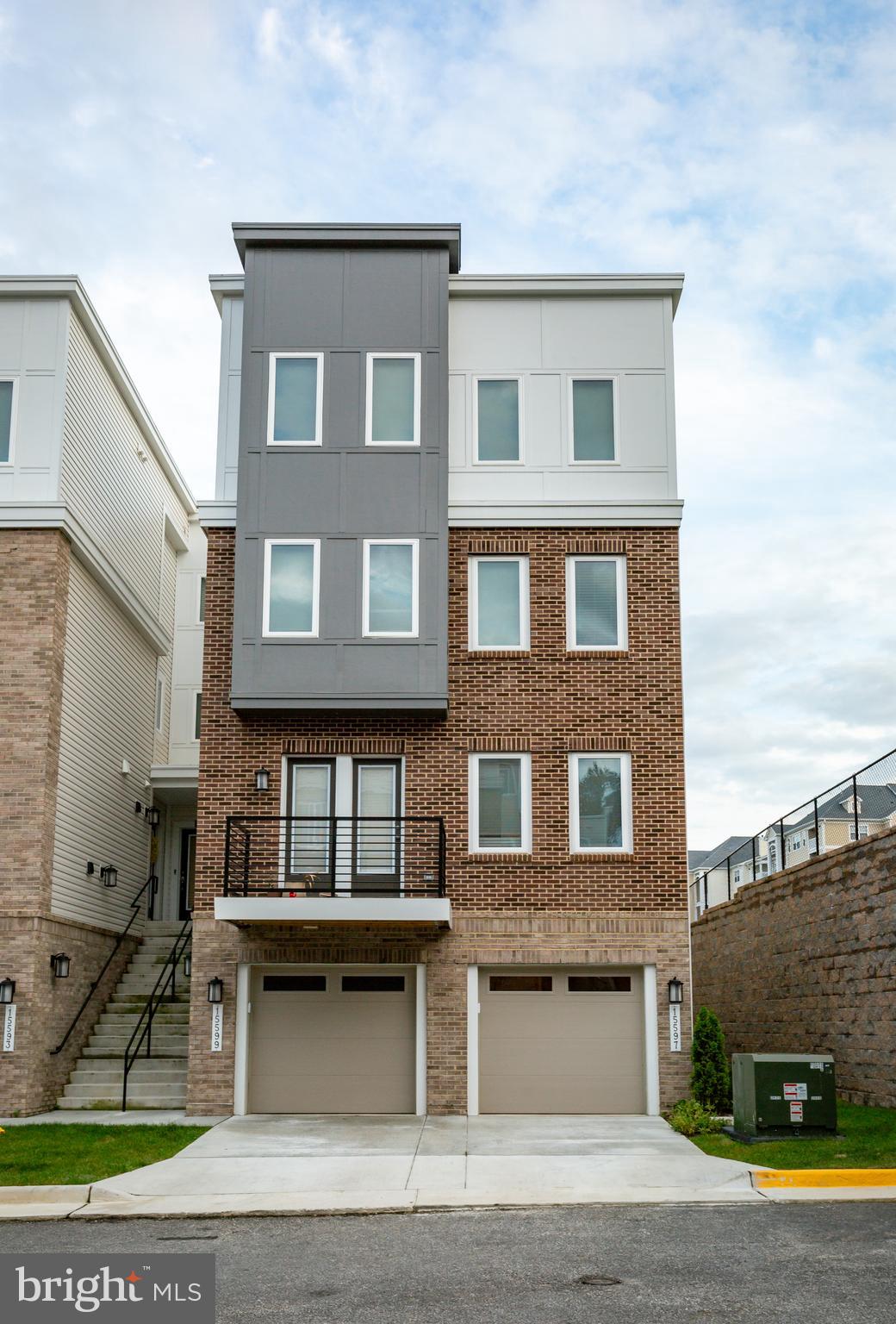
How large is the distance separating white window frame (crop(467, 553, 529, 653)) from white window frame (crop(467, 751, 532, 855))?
1481mm

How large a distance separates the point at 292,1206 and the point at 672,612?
1001cm

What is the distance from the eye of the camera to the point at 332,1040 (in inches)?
757

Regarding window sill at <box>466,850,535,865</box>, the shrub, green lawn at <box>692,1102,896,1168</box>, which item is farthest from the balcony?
green lawn at <box>692,1102,896,1168</box>

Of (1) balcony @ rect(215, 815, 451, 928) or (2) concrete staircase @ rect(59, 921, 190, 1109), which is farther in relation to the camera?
(2) concrete staircase @ rect(59, 921, 190, 1109)

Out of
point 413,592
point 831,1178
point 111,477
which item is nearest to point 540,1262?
point 831,1178

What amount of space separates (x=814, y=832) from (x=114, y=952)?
1123 centimetres

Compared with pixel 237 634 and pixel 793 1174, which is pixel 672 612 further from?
pixel 793 1174

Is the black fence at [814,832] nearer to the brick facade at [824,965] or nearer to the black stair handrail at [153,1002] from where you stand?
the brick facade at [824,965]

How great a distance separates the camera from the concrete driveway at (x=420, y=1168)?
13375 mm

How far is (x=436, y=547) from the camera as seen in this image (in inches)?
780

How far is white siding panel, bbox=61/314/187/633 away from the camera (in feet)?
69.2

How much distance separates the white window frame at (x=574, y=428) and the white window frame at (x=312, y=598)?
3.89 metres

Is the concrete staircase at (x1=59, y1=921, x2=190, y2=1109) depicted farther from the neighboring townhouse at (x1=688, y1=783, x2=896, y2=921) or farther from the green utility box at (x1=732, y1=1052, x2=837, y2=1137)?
the neighboring townhouse at (x1=688, y1=783, x2=896, y2=921)

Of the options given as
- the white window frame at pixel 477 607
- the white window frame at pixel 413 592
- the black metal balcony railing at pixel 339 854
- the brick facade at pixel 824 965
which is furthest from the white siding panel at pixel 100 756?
the brick facade at pixel 824 965
